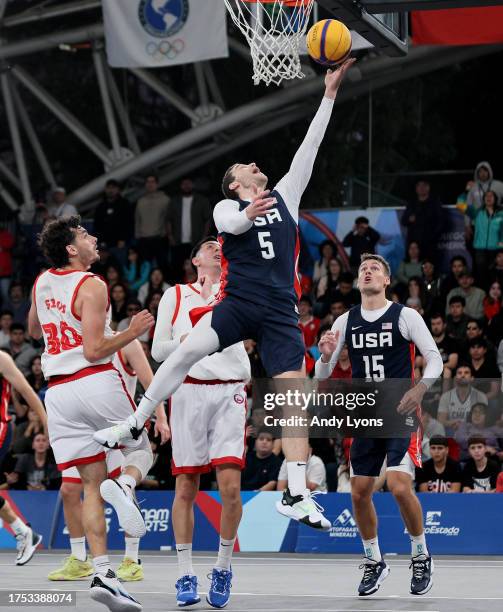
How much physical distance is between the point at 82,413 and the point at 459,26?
→ 11.5 metres

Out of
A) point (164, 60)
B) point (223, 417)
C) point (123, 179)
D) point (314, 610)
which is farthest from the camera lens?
point (123, 179)

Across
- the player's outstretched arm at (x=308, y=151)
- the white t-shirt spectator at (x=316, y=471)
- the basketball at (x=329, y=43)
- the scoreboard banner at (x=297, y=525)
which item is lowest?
the scoreboard banner at (x=297, y=525)

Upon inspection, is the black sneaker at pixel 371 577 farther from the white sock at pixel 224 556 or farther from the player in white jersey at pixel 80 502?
the player in white jersey at pixel 80 502

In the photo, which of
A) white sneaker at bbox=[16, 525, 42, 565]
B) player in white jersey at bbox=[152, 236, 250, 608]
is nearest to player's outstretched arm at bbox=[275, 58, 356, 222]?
player in white jersey at bbox=[152, 236, 250, 608]

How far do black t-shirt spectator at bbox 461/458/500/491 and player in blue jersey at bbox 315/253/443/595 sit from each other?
4.92 metres

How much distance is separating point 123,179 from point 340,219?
4391mm

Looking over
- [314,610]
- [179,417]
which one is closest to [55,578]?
[179,417]

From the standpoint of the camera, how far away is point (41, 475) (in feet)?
56.1

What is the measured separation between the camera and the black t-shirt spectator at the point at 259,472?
15.9 m

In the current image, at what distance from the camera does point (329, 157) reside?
84.3 feet

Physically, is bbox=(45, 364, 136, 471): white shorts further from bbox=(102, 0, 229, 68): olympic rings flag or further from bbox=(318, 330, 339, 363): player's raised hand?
bbox=(102, 0, 229, 68): olympic rings flag

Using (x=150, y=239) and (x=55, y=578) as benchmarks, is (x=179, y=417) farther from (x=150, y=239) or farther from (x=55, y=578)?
(x=150, y=239)

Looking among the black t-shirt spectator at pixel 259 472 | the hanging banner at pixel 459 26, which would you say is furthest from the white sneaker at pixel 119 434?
the hanging banner at pixel 459 26

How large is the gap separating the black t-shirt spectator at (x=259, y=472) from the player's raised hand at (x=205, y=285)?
5.73 metres
